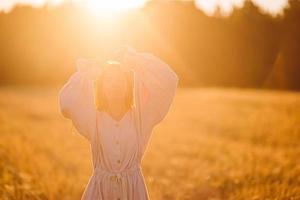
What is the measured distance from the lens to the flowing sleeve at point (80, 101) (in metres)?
4.59

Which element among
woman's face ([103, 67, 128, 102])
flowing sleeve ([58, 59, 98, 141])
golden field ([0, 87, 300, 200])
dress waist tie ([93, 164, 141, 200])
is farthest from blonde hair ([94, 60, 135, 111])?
golden field ([0, 87, 300, 200])

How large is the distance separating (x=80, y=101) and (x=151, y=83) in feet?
1.65

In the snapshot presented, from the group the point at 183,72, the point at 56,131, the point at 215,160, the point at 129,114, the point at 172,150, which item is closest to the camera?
the point at 129,114

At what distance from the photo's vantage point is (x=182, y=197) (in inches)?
337

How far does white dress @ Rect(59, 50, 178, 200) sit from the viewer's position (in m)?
4.51

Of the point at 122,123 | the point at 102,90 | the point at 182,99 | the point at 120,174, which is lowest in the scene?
the point at 182,99

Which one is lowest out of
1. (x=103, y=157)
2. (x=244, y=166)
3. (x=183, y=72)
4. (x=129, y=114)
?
(x=183, y=72)

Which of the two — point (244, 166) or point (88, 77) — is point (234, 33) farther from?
point (88, 77)

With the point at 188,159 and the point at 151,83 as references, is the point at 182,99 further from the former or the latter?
the point at 151,83

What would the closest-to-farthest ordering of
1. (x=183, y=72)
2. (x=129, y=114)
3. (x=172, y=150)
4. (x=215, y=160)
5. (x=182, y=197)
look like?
(x=129, y=114), (x=182, y=197), (x=215, y=160), (x=172, y=150), (x=183, y=72)

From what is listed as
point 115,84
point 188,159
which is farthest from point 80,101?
point 188,159

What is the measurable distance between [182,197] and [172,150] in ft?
17.8

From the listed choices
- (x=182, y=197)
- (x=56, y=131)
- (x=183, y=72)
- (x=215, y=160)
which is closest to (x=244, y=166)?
(x=215, y=160)

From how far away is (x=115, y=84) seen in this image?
434 cm
